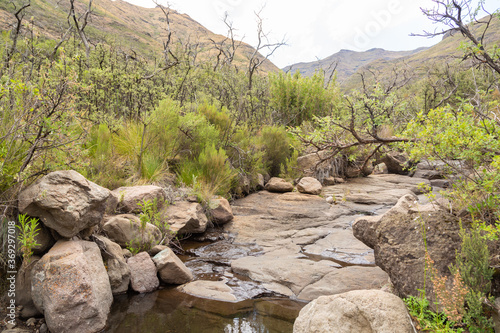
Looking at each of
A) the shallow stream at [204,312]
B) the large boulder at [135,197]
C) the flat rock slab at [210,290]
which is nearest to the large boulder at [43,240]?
the shallow stream at [204,312]

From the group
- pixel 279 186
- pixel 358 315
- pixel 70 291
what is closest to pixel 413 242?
pixel 358 315

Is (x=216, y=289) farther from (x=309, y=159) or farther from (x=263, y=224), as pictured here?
(x=309, y=159)

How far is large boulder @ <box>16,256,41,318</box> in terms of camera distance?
2861mm

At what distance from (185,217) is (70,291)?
2761mm

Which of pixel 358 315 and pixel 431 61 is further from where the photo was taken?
pixel 431 61

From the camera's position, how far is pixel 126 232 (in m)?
4.21

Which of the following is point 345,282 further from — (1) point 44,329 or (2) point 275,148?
(2) point 275,148

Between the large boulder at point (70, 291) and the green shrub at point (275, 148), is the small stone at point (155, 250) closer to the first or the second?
the large boulder at point (70, 291)

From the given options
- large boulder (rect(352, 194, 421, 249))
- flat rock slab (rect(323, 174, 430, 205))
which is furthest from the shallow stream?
flat rock slab (rect(323, 174, 430, 205))

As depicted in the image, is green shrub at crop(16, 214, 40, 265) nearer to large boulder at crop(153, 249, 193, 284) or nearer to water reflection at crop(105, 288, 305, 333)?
water reflection at crop(105, 288, 305, 333)

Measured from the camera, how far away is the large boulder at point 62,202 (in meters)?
3.11

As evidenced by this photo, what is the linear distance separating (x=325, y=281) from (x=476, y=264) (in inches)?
70.0

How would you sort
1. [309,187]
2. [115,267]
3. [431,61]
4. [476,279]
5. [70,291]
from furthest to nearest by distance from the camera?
1. [431,61]
2. [309,187]
3. [115,267]
4. [70,291]
5. [476,279]

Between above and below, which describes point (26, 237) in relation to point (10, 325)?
above
